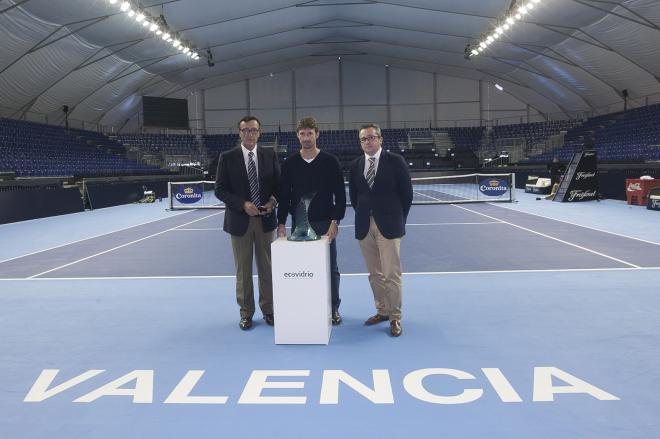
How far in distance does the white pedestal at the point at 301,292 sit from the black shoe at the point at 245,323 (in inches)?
23.7

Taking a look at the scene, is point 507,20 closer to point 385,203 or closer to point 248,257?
point 385,203

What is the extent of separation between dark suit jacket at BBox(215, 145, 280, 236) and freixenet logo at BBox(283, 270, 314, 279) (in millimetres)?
778

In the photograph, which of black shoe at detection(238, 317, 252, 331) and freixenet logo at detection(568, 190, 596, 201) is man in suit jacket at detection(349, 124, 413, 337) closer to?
black shoe at detection(238, 317, 252, 331)

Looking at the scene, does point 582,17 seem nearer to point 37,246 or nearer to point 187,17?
point 187,17

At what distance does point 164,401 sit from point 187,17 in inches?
982

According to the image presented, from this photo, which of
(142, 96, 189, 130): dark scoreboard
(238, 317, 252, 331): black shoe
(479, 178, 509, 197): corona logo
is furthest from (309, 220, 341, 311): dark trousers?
(142, 96, 189, 130): dark scoreboard

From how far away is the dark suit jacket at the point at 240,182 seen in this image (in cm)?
554

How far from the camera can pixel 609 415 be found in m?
3.44

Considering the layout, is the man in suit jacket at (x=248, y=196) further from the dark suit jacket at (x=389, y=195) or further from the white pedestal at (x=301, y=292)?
the dark suit jacket at (x=389, y=195)

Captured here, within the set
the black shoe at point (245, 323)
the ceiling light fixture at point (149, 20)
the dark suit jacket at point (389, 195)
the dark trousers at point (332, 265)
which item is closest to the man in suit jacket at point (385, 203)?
the dark suit jacket at point (389, 195)

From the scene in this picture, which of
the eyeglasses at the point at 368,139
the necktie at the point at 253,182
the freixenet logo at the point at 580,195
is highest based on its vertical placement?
the eyeglasses at the point at 368,139

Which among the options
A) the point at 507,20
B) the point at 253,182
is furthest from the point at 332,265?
the point at 507,20

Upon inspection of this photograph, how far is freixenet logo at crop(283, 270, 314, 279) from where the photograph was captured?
16.3 ft

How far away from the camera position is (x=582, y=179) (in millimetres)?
21406
